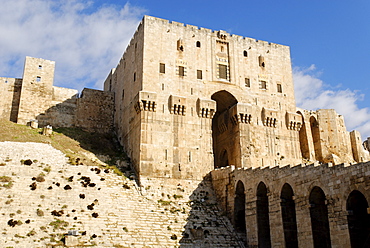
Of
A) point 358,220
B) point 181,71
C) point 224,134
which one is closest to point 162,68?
point 181,71

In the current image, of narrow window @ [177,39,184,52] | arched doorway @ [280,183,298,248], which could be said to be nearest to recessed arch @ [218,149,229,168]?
narrow window @ [177,39,184,52]

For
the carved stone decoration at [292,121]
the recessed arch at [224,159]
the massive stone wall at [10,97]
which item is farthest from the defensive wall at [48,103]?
the carved stone decoration at [292,121]

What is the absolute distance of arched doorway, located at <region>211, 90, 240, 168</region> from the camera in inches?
1449

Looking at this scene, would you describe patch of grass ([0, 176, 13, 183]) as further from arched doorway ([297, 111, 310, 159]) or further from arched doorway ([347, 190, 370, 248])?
arched doorway ([297, 111, 310, 159])

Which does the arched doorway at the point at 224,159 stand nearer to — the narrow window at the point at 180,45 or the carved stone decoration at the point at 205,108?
the carved stone decoration at the point at 205,108

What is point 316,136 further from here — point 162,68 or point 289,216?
point 289,216

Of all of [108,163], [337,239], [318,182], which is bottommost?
[337,239]

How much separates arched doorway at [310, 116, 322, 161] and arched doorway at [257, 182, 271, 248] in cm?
1851

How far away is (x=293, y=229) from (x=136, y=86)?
18882 millimetres

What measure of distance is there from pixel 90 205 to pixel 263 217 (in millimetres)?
11585

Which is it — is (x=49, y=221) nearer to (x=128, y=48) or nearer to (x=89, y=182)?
(x=89, y=182)

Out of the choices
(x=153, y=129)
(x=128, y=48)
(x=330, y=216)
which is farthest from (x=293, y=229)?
(x=128, y=48)

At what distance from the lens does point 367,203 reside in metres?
20.4

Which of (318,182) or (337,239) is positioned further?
(318,182)
